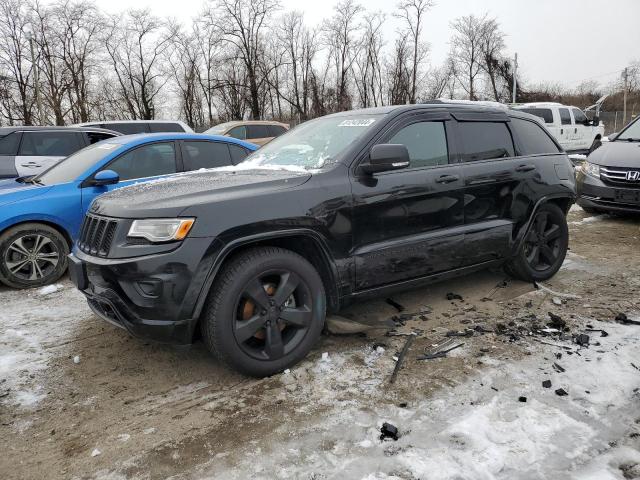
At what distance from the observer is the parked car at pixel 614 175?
7.25 metres

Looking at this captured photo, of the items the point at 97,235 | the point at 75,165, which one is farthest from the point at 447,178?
the point at 75,165

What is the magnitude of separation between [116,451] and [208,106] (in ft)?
136

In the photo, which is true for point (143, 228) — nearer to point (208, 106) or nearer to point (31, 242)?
point (31, 242)

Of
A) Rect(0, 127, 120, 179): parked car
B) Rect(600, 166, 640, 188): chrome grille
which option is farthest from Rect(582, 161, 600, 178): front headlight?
Rect(0, 127, 120, 179): parked car

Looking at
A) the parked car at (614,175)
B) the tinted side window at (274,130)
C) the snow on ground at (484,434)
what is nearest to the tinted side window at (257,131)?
the tinted side window at (274,130)

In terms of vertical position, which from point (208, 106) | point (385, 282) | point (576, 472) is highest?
point (208, 106)

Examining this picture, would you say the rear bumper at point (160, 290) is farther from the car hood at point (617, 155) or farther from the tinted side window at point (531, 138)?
the car hood at point (617, 155)

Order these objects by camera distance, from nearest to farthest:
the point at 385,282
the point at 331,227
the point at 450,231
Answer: the point at 331,227 < the point at 385,282 < the point at 450,231

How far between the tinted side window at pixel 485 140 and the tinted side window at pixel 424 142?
0.23 metres

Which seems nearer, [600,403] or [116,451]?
[116,451]

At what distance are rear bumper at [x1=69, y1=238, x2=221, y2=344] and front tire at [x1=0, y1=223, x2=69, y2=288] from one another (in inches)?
108

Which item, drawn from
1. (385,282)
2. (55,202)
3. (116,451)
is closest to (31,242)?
(55,202)

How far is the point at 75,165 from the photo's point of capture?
5.67 m

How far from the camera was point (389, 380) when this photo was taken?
121 inches
